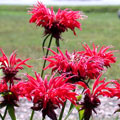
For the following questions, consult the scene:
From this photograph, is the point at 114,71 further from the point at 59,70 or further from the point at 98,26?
the point at 98,26

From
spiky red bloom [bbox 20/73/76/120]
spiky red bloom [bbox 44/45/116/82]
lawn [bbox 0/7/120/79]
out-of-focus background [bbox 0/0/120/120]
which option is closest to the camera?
spiky red bloom [bbox 20/73/76/120]

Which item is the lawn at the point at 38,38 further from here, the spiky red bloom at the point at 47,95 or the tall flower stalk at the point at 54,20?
the spiky red bloom at the point at 47,95

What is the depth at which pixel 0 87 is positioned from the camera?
1.31 m

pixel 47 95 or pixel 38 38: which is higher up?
pixel 47 95

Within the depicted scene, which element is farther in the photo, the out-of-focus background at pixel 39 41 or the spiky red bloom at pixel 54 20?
the out-of-focus background at pixel 39 41

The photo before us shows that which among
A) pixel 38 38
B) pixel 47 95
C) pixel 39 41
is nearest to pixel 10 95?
pixel 47 95

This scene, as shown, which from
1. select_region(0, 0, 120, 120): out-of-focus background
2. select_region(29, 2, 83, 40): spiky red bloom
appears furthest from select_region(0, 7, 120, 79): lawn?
select_region(29, 2, 83, 40): spiky red bloom

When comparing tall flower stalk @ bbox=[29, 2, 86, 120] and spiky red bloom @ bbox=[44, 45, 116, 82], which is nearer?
spiky red bloom @ bbox=[44, 45, 116, 82]

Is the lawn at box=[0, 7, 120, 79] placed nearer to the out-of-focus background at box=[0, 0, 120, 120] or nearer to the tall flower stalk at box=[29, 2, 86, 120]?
the out-of-focus background at box=[0, 0, 120, 120]

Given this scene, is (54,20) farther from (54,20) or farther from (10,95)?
(10,95)

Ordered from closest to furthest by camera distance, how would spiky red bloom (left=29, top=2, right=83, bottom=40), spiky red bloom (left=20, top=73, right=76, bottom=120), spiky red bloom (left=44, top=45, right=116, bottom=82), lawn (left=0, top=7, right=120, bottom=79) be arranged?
spiky red bloom (left=20, top=73, right=76, bottom=120)
spiky red bloom (left=44, top=45, right=116, bottom=82)
spiky red bloom (left=29, top=2, right=83, bottom=40)
lawn (left=0, top=7, right=120, bottom=79)

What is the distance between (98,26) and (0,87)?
10.3 metres

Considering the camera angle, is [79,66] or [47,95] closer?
[47,95]

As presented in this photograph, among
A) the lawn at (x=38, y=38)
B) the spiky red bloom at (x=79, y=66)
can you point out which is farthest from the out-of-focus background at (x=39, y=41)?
the spiky red bloom at (x=79, y=66)
